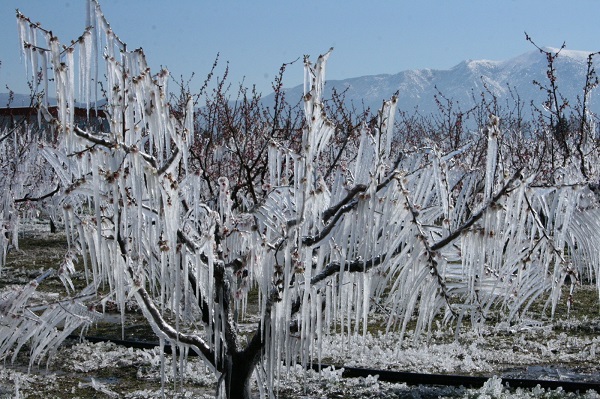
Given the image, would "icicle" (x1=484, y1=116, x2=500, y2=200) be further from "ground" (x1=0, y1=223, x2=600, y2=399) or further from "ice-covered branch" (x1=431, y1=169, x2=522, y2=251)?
"ground" (x1=0, y1=223, x2=600, y2=399)

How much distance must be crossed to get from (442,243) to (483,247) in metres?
0.21

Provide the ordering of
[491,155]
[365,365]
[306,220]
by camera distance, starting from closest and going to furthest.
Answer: [491,155]
[306,220]
[365,365]

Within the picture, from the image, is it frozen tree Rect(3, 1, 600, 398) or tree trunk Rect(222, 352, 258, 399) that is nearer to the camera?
frozen tree Rect(3, 1, 600, 398)

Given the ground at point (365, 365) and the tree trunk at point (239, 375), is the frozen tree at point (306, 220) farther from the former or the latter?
the ground at point (365, 365)

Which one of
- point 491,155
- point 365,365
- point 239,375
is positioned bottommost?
point 365,365

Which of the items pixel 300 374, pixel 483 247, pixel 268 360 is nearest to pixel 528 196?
pixel 483 247

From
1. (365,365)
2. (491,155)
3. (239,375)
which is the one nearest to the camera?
(491,155)

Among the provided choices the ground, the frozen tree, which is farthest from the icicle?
the ground

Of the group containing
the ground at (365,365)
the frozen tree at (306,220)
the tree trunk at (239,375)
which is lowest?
the ground at (365,365)

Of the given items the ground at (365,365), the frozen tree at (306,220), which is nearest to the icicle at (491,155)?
the frozen tree at (306,220)

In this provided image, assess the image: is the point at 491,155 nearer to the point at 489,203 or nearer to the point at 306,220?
the point at 489,203

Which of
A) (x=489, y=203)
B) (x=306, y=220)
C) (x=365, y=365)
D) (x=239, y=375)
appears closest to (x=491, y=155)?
(x=489, y=203)

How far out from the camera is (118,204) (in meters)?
3.35

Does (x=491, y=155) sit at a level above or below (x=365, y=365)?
above
